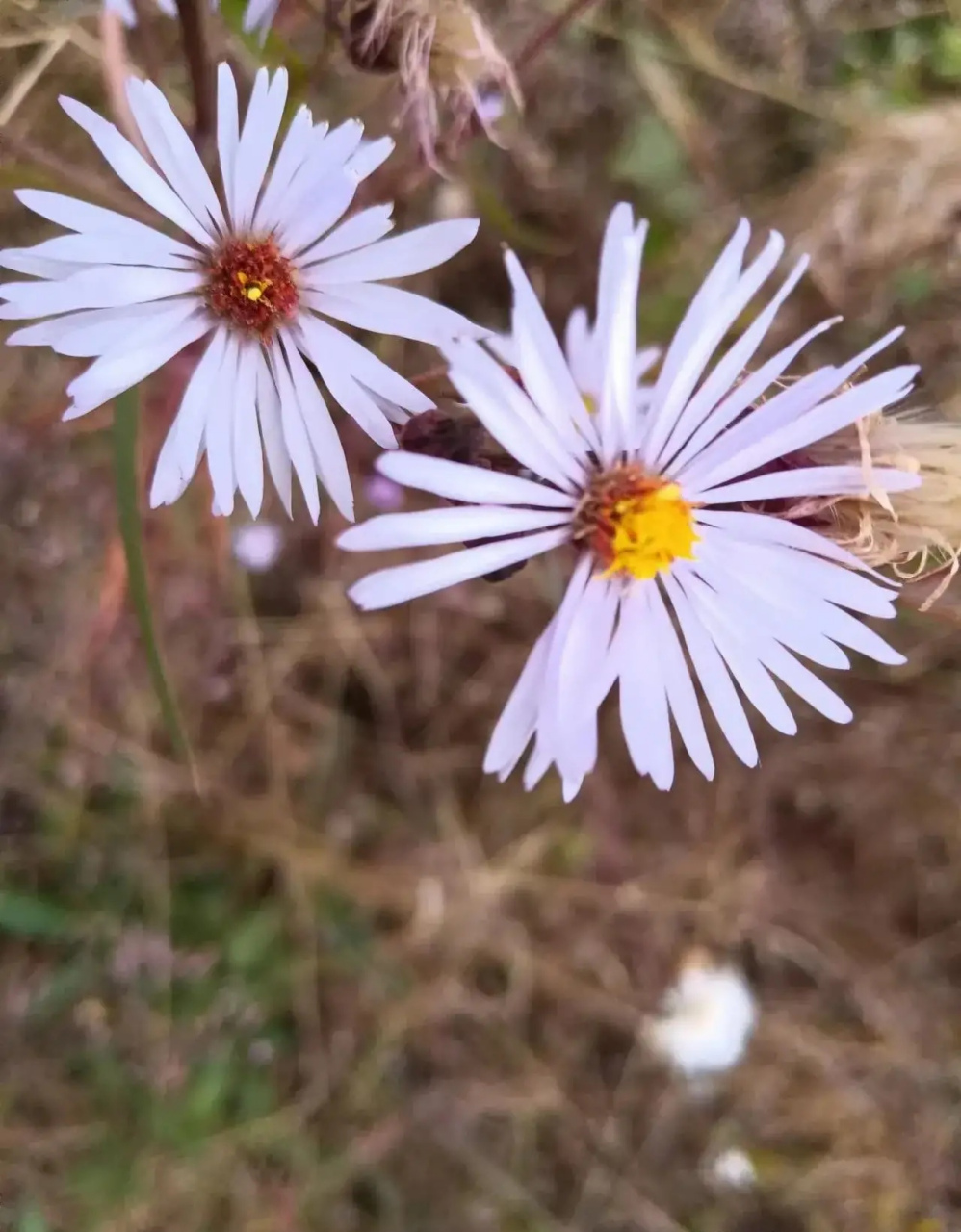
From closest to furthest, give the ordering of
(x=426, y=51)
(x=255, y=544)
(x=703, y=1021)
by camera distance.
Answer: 1. (x=426, y=51)
2. (x=255, y=544)
3. (x=703, y=1021)

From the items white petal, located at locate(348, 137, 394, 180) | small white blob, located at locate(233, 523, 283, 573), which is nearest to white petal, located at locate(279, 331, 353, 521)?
white petal, located at locate(348, 137, 394, 180)

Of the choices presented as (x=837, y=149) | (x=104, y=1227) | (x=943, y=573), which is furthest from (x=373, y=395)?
(x=104, y=1227)

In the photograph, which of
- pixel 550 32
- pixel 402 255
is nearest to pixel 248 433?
pixel 402 255

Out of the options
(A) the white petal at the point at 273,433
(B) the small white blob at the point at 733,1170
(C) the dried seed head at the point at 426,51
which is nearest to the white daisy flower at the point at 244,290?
(A) the white petal at the point at 273,433

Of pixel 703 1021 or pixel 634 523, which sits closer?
pixel 634 523

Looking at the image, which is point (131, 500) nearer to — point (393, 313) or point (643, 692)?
point (393, 313)

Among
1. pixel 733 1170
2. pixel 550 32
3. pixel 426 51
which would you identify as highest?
pixel 550 32

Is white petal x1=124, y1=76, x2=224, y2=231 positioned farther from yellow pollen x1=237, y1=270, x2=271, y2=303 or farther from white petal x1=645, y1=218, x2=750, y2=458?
white petal x1=645, y1=218, x2=750, y2=458

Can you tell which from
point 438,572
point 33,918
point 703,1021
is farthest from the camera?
point 703,1021

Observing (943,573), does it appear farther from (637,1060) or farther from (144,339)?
(637,1060)
